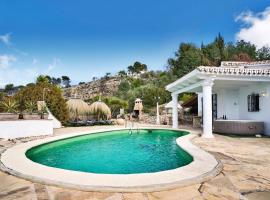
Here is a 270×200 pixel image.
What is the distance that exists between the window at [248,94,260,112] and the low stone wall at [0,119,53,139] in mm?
11331

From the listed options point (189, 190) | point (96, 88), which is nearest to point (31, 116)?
point (189, 190)

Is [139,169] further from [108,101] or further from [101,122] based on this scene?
[108,101]

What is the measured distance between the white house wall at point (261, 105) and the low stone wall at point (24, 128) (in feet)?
37.2

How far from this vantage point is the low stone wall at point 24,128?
37.3ft

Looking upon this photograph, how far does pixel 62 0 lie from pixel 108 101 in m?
18.4

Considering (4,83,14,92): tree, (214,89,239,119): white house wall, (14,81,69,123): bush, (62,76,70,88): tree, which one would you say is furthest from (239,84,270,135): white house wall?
(62,76,70,88): tree

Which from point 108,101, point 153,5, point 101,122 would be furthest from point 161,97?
point 153,5

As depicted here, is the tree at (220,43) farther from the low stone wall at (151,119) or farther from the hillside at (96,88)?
the hillside at (96,88)

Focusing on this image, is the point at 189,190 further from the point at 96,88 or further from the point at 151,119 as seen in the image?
the point at 96,88

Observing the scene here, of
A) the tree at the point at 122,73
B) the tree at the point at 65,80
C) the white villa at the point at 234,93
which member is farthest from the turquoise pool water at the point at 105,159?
the tree at the point at 65,80

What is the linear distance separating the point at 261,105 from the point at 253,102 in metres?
0.72

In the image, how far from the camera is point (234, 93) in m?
15.7

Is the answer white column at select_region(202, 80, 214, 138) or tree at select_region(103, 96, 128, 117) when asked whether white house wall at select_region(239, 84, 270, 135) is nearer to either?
white column at select_region(202, 80, 214, 138)

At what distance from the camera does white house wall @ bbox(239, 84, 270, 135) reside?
40.5 feet
